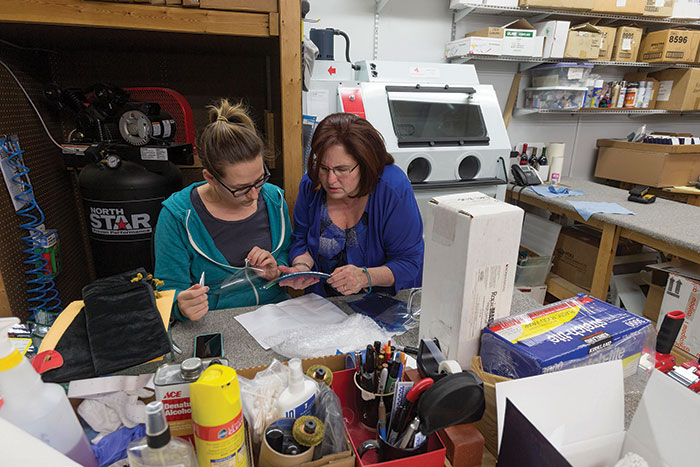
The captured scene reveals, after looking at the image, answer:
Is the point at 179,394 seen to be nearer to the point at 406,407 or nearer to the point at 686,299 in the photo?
the point at 406,407

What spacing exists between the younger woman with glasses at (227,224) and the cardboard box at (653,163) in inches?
119

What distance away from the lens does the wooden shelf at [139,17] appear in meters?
1.25

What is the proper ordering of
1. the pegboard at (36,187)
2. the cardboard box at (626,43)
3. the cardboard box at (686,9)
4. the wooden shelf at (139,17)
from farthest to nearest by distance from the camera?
the cardboard box at (686,9)
the cardboard box at (626,43)
the pegboard at (36,187)
the wooden shelf at (139,17)

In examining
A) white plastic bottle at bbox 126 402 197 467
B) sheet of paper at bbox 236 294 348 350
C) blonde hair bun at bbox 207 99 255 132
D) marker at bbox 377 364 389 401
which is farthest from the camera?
blonde hair bun at bbox 207 99 255 132

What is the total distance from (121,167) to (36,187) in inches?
23.1

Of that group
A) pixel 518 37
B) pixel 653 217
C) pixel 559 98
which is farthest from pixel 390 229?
pixel 559 98

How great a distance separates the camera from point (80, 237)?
2619 millimetres

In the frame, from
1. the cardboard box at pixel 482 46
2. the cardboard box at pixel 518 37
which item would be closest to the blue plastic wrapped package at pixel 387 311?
the cardboard box at pixel 482 46

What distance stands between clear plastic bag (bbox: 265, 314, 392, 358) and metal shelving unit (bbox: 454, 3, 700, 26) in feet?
8.30

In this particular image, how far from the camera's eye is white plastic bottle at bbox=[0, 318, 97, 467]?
499 mm

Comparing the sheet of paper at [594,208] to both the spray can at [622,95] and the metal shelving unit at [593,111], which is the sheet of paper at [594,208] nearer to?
the metal shelving unit at [593,111]

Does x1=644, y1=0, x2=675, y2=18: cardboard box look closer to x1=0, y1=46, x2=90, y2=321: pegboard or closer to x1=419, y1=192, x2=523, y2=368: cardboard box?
x1=419, y1=192, x2=523, y2=368: cardboard box

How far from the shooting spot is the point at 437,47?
10.0 ft

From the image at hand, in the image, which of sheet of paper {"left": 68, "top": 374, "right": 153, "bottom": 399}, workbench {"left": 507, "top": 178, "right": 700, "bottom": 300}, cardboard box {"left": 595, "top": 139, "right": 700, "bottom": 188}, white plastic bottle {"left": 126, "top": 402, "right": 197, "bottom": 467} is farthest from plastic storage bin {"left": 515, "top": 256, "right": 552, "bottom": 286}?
white plastic bottle {"left": 126, "top": 402, "right": 197, "bottom": 467}
